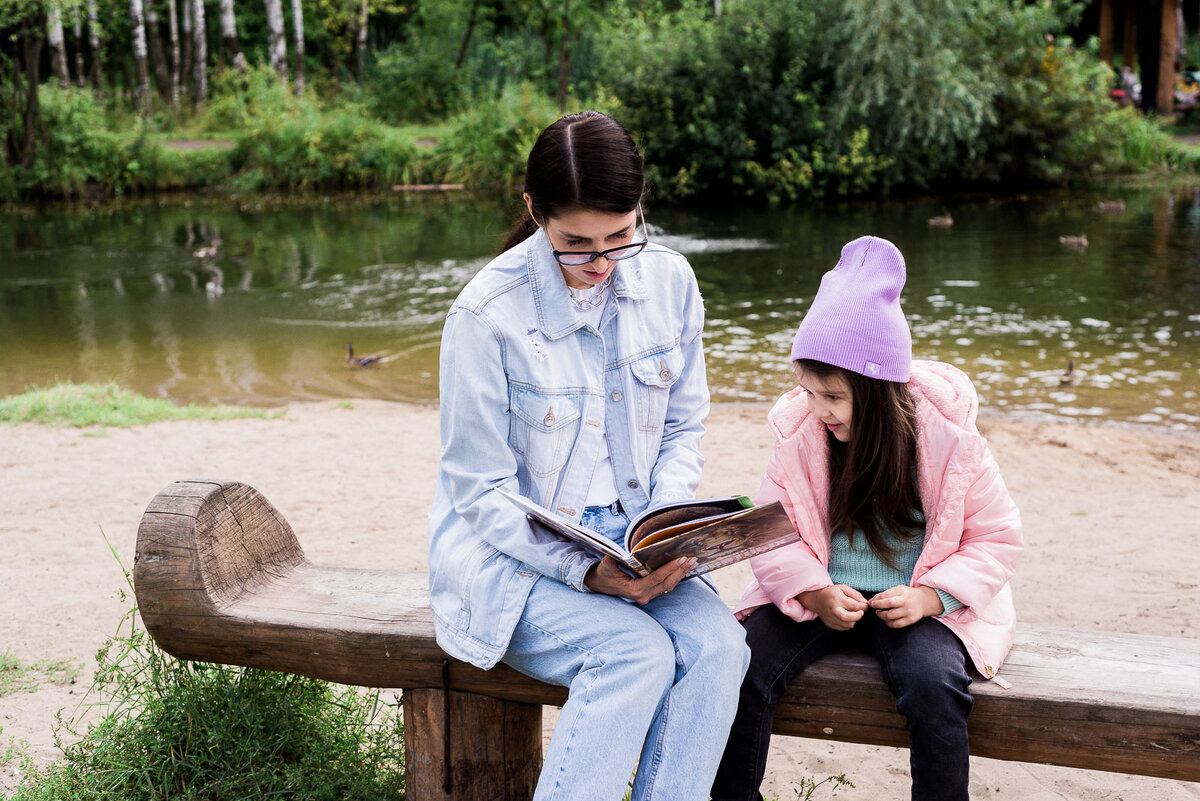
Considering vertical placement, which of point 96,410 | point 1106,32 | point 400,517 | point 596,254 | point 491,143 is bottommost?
point 400,517

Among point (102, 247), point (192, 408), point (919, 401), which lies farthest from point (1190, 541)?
point (102, 247)

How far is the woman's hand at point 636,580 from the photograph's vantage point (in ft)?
7.20

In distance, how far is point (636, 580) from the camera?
222 centimetres

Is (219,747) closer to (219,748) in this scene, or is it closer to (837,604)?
(219,748)

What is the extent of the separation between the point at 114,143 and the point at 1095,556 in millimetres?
21364

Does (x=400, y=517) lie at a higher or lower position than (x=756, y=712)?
lower

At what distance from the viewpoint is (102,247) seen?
639 inches

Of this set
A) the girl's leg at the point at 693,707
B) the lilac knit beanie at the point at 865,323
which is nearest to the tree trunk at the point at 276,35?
the lilac knit beanie at the point at 865,323

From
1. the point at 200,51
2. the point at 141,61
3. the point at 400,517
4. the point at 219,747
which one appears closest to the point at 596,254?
the point at 219,747

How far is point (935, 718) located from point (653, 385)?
954 mm

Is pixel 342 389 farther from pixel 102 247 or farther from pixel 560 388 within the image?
pixel 102 247

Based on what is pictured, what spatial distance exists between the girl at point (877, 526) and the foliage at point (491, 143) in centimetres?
1974

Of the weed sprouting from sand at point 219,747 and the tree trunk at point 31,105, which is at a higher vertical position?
the tree trunk at point 31,105

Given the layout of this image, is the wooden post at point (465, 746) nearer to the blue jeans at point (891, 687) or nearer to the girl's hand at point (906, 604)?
the blue jeans at point (891, 687)
